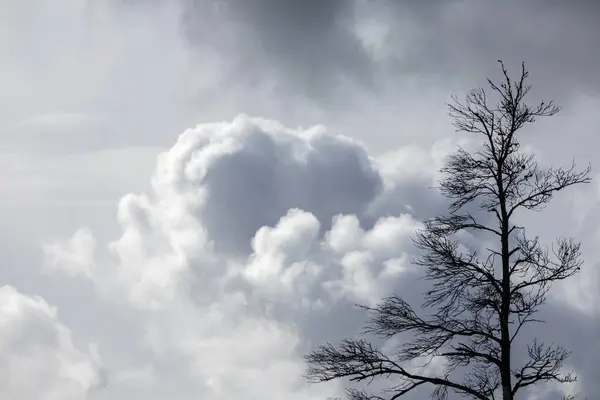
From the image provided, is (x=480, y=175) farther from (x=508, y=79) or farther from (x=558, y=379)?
(x=558, y=379)

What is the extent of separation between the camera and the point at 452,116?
1814cm

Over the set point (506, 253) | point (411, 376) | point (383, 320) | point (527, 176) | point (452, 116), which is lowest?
point (411, 376)

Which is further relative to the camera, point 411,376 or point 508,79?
point 508,79

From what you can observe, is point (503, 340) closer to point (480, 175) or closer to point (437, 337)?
point (437, 337)

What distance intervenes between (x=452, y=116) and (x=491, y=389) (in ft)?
17.3

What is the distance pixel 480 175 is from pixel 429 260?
1999mm

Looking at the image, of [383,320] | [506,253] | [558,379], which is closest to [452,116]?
[506,253]

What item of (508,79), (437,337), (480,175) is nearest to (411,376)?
(437,337)

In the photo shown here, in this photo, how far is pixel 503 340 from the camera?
1714 centimetres

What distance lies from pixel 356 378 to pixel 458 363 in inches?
78.0

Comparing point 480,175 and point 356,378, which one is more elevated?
point 480,175

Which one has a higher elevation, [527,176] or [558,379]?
[527,176]

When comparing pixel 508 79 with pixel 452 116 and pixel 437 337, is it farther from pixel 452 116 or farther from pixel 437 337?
pixel 437 337

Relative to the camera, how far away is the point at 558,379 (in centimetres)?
1711
